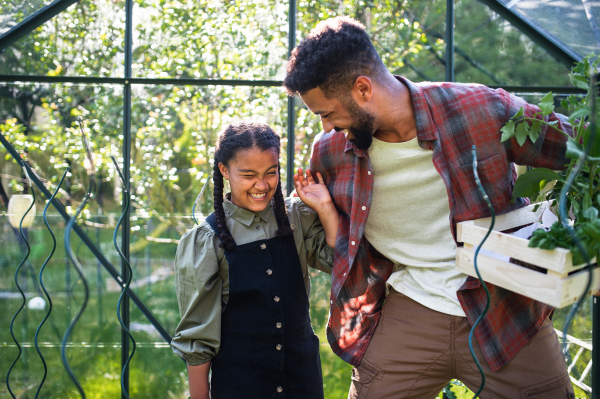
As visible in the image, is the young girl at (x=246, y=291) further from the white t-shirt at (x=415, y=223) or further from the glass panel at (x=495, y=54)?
the glass panel at (x=495, y=54)

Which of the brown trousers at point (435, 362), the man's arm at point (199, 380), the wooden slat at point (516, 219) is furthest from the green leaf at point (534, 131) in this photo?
the man's arm at point (199, 380)

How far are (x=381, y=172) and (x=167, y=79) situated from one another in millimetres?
1405

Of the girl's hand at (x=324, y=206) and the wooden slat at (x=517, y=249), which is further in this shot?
the girl's hand at (x=324, y=206)

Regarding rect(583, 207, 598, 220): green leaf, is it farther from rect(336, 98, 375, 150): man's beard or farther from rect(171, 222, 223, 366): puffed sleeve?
rect(171, 222, 223, 366): puffed sleeve

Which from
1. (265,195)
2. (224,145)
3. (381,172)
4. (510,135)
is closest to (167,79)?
(224,145)

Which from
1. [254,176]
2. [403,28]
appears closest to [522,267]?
[254,176]

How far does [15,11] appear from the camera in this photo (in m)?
2.51

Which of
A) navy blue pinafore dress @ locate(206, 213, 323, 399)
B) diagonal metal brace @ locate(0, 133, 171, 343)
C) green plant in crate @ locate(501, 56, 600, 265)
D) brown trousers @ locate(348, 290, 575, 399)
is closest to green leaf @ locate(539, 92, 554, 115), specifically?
green plant in crate @ locate(501, 56, 600, 265)

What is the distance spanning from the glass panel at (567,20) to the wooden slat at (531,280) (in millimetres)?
1488

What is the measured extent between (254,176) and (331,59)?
1.56 ft

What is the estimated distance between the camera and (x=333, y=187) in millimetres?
1855

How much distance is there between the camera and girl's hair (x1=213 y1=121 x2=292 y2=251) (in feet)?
5.68

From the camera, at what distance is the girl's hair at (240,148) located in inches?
68.1

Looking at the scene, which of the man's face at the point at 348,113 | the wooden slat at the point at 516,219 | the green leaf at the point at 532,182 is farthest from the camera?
the man's face at the point at 348,113
